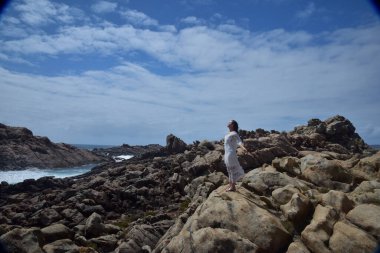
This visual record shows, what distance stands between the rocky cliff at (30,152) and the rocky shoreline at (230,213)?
47.1 meters

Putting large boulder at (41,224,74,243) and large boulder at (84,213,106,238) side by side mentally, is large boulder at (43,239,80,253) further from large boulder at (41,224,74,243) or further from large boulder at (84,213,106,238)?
large boulder at (84,213,106,238)

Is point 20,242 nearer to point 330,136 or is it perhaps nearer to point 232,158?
point 232,158

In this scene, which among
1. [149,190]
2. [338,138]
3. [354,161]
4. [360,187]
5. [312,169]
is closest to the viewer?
[360,187]

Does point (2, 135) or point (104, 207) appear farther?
point (2, 135)

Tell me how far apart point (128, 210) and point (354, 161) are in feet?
73.3

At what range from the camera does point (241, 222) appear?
1600cm

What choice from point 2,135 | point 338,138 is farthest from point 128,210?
point 2,135

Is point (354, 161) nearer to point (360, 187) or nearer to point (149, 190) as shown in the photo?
point (360, 187)

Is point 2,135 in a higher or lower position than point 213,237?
higher

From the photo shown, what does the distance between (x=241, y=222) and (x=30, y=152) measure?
84.2 meters

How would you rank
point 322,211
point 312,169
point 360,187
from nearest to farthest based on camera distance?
point 322,211 → point 360,187 → point 312,169

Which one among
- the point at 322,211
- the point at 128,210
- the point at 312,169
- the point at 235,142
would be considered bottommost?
the point at 128,210

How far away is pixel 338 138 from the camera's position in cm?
6581

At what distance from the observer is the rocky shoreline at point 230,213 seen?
15414 mm
